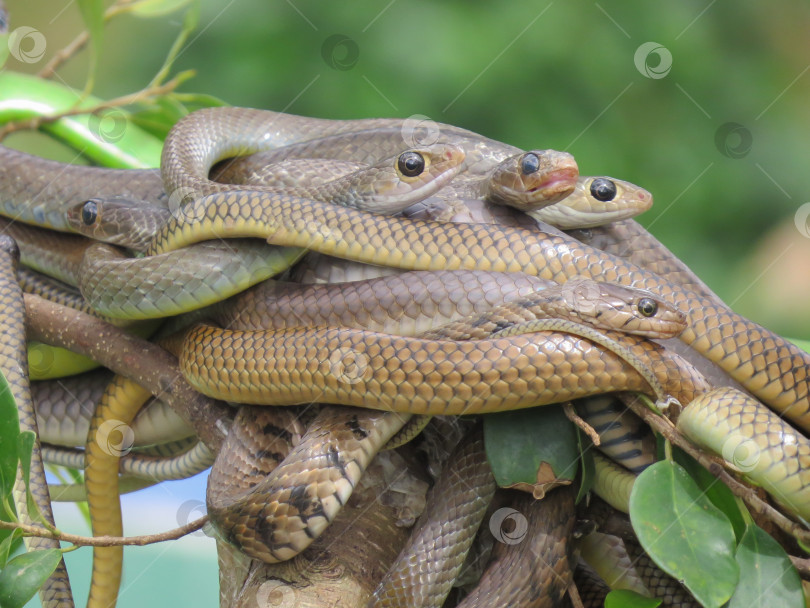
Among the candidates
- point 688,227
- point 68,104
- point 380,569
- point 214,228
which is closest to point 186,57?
point 68,104

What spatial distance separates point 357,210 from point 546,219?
0.28 m

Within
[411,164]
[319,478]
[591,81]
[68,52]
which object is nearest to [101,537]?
[319,478]

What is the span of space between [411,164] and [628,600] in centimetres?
61

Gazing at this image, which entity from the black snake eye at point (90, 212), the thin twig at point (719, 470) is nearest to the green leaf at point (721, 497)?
the thin twig at point (719, 470)

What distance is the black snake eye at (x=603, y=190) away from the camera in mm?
1178

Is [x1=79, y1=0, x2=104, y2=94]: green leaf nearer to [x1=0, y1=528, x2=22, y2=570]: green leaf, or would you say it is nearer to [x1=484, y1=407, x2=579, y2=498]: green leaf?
[x1=0, y1=528, x2=22, y2=570]: green leaf

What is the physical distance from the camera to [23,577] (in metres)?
0.90

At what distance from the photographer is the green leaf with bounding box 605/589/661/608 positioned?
899 millimetres

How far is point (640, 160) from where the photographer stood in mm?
3336

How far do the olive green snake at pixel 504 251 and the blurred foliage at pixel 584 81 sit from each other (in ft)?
6.92

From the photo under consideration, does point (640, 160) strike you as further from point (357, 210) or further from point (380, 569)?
point (380, 569)

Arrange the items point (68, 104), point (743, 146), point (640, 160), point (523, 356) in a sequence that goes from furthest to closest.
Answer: point (640, 160) → point (743, 146) → point (68, 104) → point (523, 356)

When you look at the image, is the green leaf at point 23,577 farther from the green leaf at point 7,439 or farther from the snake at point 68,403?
the snake at point 68,403

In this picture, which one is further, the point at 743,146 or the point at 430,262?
the point at 743,146
